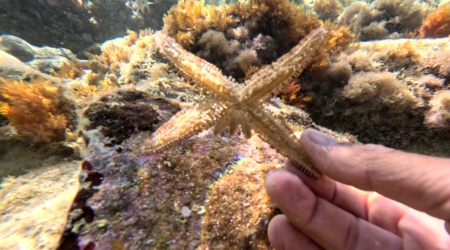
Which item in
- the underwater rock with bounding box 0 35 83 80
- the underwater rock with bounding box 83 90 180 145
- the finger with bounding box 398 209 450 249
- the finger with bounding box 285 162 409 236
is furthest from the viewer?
the underwater rock with bounding box 0 35 83 80

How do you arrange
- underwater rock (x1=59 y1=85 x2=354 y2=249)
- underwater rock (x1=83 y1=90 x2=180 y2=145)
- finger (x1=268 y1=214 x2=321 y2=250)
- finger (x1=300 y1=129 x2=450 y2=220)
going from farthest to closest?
underwater rock (x1=83 y1=90 x2=180 y2=145) < finger (x1=268 y1=214 x2=321 y2=250) < underwater rock (x1=59 y1=85 x2=354 y2=249) < finger (x1=300 y1=129 x2=450 y2=220)

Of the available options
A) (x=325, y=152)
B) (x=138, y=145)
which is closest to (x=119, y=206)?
(x=138, y=145)

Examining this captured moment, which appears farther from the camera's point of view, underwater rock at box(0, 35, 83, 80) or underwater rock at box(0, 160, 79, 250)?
underwater rock at box(0, 35, 83, 80)

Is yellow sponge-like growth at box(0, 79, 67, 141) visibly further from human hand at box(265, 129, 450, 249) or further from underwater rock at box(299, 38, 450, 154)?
underwater rock at box(299, 38, 450, 154)

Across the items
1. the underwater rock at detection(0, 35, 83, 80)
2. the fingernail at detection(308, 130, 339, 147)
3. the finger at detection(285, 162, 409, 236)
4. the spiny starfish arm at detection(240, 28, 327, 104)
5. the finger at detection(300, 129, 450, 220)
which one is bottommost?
the finger at detection(285, 162, 409, 236)

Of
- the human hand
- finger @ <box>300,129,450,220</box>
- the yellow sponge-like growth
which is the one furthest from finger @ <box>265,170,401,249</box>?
the yellow sponge-like growth

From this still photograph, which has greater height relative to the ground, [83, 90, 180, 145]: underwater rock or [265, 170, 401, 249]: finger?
[83, 90, 180, 145]: underwater rock
